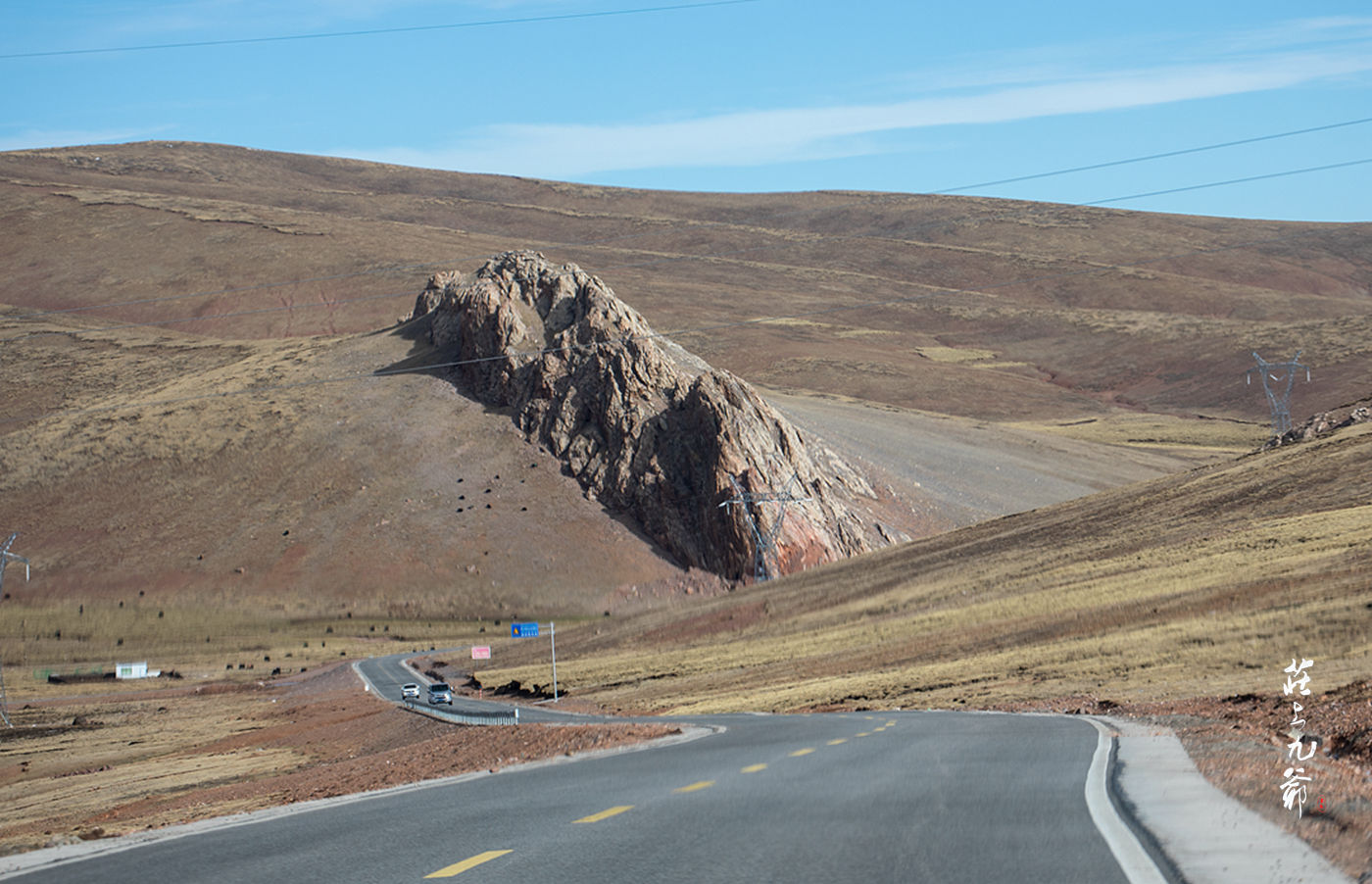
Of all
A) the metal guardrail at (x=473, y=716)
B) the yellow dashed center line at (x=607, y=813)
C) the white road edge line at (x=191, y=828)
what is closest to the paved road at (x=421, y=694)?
the metal guardrail at (x=473, y=716)

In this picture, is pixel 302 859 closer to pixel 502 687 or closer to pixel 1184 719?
pixel 1184 719

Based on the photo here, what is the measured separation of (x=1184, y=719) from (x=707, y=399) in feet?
258

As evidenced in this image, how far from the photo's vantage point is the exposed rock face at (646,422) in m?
97.2

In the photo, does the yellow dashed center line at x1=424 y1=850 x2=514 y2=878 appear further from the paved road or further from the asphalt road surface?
the paved road

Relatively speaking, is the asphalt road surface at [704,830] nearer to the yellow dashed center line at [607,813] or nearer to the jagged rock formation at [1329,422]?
the yellow dashed center line at [607,813]

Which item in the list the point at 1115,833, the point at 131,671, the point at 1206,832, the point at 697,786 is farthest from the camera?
the point at 131,671

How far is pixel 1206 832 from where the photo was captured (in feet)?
32.0

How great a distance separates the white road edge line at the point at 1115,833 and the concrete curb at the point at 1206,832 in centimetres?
14

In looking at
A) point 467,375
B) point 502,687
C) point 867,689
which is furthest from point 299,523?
point 867,689

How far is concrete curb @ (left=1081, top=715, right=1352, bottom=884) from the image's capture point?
8234 millimetres

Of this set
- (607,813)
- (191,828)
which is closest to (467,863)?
(607,813)

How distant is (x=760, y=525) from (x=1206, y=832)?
281 feet

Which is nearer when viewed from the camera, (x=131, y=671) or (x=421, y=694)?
(x=421, y=694)

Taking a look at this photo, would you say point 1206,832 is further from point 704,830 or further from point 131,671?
point 131,671
